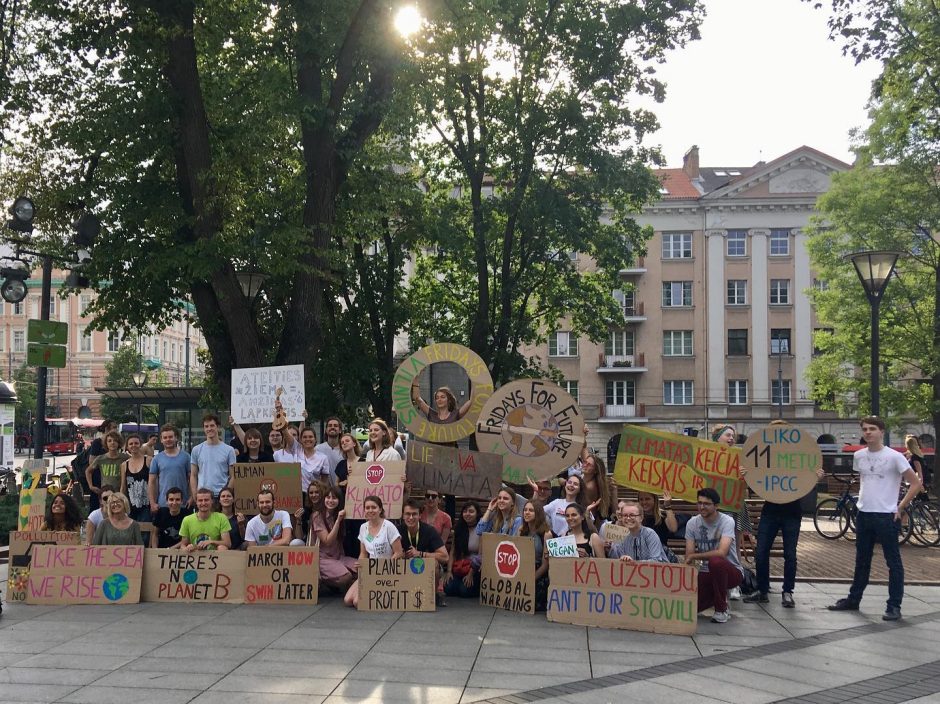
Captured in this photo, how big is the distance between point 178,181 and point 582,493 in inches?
373

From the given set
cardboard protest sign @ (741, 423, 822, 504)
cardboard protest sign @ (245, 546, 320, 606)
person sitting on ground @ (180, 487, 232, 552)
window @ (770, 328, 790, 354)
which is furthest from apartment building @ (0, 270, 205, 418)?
cardboard protest sign @ (741, 423, 822, 504)

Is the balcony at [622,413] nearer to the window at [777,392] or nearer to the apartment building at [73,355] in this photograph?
the window at [777,392]

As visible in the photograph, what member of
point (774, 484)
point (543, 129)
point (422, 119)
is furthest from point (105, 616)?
point (543, 129)

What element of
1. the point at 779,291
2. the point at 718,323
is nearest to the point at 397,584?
the point at 718,323

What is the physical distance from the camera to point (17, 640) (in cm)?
852

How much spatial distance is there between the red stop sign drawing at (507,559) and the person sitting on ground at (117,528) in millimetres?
3840

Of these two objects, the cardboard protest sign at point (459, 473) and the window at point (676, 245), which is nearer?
the cardboard protest sign at point (459, 473)

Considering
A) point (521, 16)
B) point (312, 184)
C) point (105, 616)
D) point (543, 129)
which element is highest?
point (521, 16)

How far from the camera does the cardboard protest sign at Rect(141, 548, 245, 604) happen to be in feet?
33.8

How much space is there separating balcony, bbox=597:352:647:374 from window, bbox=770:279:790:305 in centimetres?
835

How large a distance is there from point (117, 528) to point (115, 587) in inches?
25.9

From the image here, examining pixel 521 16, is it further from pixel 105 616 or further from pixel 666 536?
pixel 105 616

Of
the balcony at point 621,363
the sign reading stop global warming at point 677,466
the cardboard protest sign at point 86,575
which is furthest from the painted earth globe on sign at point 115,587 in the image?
the balcony at point 621,363

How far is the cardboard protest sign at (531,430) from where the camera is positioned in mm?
11672
